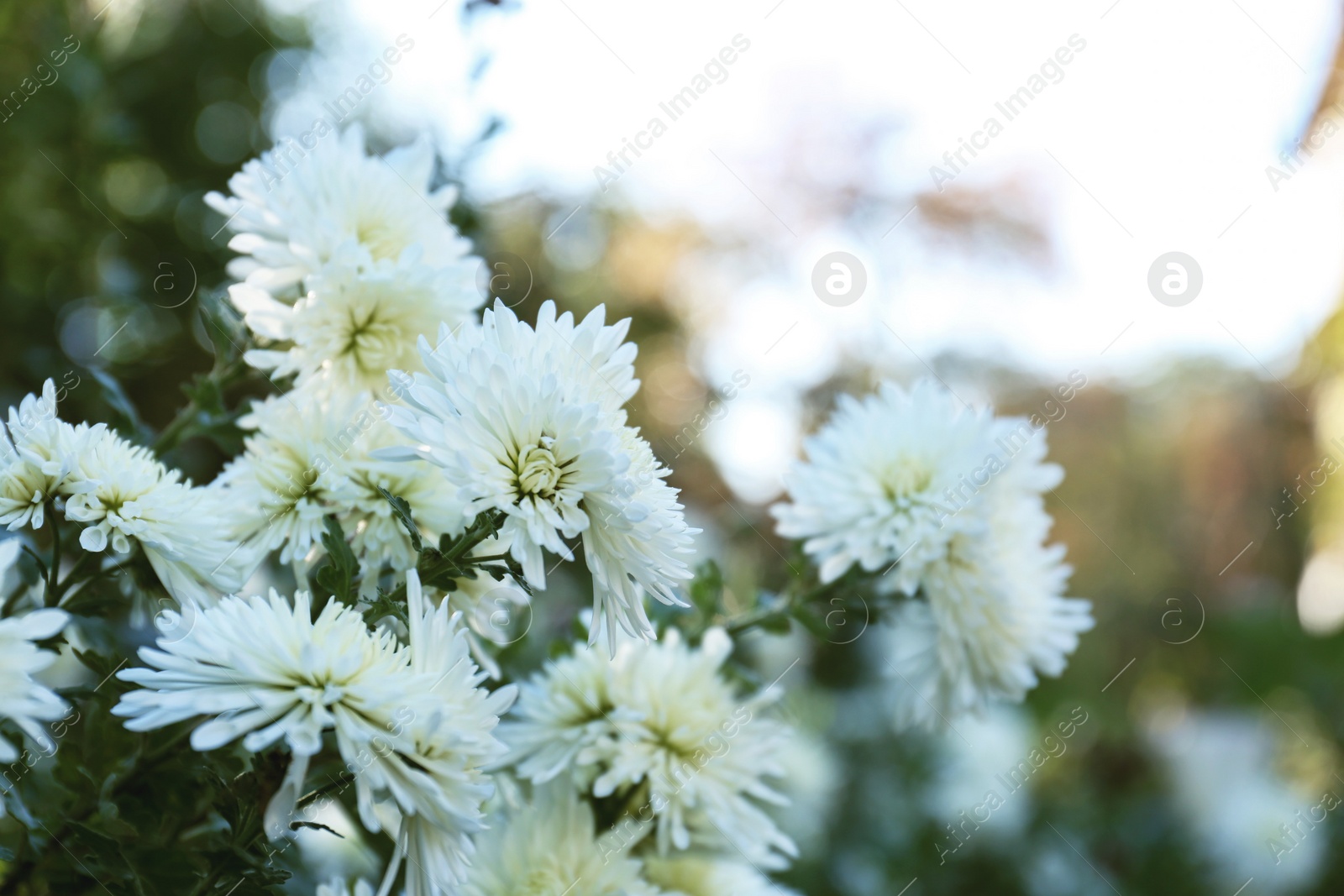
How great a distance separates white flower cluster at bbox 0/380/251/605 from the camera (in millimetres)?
465

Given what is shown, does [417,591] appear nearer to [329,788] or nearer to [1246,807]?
[329,788]

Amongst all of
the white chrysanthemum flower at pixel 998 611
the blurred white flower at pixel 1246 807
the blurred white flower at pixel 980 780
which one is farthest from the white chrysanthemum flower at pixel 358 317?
the blurred white flower at pixel 1246 807

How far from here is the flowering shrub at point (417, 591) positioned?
1.40 ft

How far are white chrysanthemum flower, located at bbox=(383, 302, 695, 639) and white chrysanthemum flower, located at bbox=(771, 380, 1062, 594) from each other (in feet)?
0.92

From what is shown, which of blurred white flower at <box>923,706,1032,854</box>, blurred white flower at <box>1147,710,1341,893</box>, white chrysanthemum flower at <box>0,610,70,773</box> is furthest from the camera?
blurred white flower at <box>1147,710,1341,893</box>

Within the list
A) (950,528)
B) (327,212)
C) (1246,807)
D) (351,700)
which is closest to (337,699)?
(351,700)

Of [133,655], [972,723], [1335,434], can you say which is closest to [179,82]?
[133,655]

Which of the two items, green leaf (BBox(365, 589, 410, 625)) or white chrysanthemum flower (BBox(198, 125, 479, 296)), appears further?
white chrysanthemum flower (BBox(198, 125, 479, 296))

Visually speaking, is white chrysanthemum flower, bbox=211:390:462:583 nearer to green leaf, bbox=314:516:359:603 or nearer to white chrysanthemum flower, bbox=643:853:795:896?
green leaf, bbox=314:516:359:603

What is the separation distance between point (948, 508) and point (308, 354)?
0.49 meters

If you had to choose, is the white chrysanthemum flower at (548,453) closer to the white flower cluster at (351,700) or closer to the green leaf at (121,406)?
the white flower cluster at (351,700)

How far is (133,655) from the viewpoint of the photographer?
2.17ft

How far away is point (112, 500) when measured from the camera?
0.48 meters

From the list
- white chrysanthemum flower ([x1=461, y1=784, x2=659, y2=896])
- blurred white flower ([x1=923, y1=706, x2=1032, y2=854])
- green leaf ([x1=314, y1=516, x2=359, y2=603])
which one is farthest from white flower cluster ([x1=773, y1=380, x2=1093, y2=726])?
blurred white flower ([x1=923, y1=706, x2=1032, y2=854])
